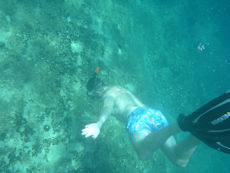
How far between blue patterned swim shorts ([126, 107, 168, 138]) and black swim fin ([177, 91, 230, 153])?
1.22 meters

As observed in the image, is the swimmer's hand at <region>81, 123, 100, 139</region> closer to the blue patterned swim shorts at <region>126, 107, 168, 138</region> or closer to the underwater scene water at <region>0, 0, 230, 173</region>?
the underwater scene water at <region>0, 0, 230, 173</region>

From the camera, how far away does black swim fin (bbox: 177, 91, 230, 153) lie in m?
Result: 1.97

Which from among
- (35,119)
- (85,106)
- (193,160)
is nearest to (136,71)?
(85,106)

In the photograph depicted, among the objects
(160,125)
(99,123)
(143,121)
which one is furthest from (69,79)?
(160,125)

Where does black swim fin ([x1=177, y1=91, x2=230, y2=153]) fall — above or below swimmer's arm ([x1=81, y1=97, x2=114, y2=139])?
above

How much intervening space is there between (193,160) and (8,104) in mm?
8544

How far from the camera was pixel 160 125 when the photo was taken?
3.60 m

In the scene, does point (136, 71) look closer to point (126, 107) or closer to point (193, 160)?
point (126, 107)

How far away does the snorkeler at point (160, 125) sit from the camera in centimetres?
206

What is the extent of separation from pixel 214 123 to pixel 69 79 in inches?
120

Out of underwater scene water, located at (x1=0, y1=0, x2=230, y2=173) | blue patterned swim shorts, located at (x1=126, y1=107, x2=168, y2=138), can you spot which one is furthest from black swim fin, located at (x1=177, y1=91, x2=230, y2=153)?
underwater scene water, located at (x1=0, y1=0, x2=230, y2=173)

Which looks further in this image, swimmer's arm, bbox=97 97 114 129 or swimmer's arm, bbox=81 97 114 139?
swimmer's arm, bbox=97 97 114 129

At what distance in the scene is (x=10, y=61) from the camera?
3.08 m

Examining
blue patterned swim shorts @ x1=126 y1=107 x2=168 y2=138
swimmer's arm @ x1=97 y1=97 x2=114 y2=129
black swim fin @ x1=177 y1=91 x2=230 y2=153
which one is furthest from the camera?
blue patterned swim shorts @ x1=126 y1=107 x2=168 y2=138
